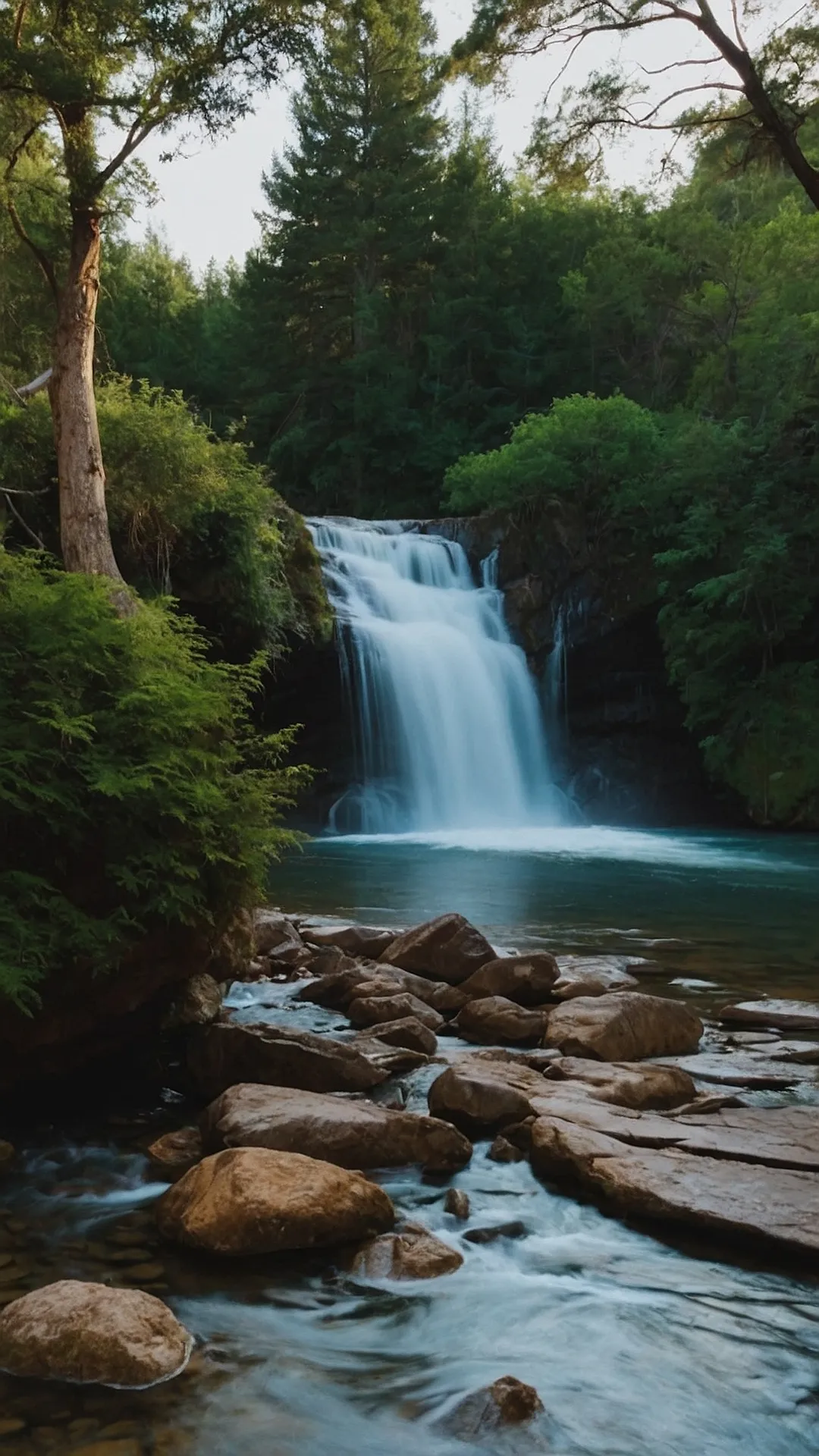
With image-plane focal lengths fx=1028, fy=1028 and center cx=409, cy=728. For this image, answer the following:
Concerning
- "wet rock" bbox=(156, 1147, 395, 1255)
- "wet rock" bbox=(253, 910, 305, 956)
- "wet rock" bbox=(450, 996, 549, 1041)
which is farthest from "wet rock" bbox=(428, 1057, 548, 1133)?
"wet rock" bbox=(253, 910, 305, 956)

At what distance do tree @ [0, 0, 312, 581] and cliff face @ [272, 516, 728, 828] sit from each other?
40.2 feet

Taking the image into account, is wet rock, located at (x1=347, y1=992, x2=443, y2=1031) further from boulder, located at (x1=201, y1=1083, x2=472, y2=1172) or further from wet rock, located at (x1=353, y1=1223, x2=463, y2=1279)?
wet rock, located at (x1=353, y1=1223, x2=463, y2=1279)

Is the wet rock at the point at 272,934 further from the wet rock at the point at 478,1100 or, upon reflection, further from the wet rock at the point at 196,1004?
the wet rock at the point at 478,1100

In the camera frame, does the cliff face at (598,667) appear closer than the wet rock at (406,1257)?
No

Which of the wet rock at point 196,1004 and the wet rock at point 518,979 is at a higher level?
the wet rock at point 196,1004

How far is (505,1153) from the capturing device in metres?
4.09

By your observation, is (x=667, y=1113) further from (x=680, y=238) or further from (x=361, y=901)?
(x=680, y=238)

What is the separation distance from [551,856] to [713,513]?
957 cm

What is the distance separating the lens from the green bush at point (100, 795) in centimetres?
430

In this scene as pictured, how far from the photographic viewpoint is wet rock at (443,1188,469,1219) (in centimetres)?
361

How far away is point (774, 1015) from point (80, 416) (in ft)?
26.0

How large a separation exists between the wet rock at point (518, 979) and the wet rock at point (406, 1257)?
313cm

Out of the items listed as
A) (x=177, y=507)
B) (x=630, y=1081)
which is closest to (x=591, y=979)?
(x=630, y=1081)

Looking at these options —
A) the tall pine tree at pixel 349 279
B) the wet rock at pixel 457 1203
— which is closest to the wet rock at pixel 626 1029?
the wet rock at pixel 457 1203
